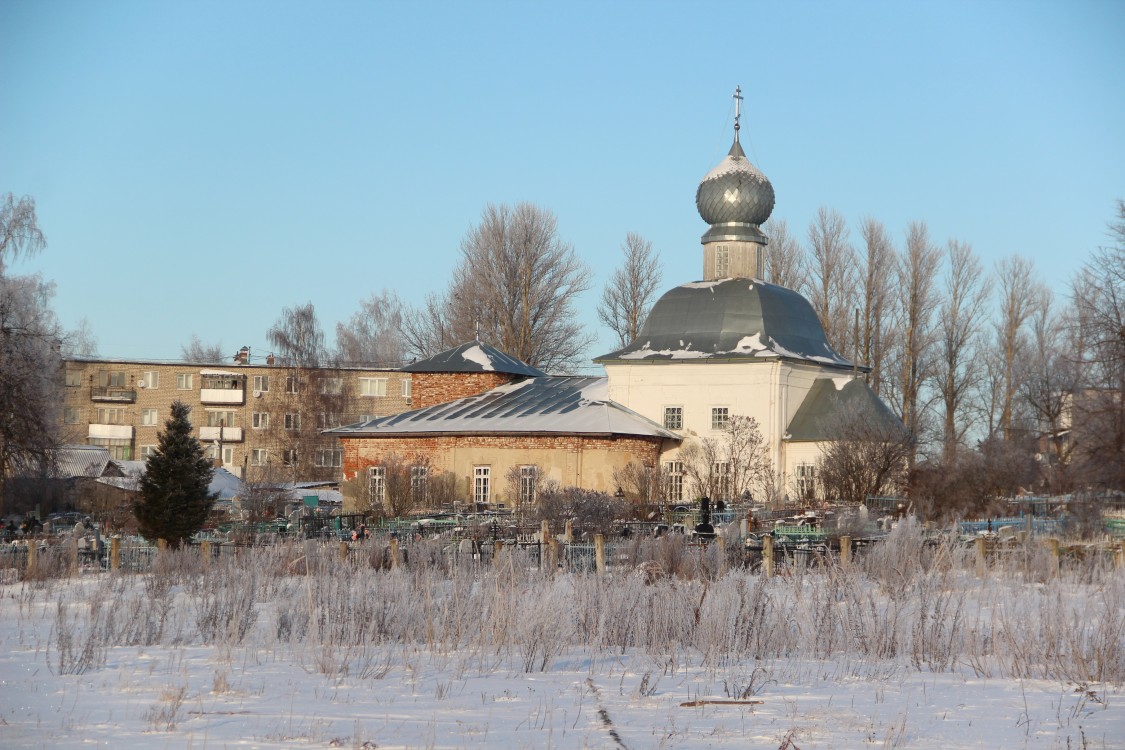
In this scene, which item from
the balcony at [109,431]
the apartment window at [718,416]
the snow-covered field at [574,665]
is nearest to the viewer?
the snow-covered field at [574,665]

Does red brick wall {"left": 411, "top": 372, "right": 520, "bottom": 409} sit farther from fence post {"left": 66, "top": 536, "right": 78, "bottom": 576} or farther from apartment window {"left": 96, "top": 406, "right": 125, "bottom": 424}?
fence post {"left": 66, "top": 536, "right": 78, "bottom": 576}

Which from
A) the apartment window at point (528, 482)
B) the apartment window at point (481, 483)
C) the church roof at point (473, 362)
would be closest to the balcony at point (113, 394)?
the church roof at point (473, 362)

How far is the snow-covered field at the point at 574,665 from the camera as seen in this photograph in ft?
26.0

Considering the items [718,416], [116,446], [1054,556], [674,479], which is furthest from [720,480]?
[116,446]

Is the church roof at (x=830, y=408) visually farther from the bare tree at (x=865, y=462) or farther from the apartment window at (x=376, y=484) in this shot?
the apartment window at (x=376, y=484)

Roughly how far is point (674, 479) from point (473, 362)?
8562 mm

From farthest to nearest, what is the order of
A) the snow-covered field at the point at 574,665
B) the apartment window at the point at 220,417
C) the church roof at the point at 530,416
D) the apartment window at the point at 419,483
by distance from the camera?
the apartment window at the point at 220,417 → the church roof at the point at 530,416 → the apartment window at the point at 419,483 → the snow-covered field at the point at 574,665

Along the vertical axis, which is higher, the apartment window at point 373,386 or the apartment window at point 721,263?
the apartment window at point 721,263

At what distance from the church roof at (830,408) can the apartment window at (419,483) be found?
9.75 m

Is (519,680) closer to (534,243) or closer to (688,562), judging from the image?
(688,562)

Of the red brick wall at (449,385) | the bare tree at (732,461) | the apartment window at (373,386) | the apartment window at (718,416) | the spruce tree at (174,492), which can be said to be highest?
the apartment window at (373,386)

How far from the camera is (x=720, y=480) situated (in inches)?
1464

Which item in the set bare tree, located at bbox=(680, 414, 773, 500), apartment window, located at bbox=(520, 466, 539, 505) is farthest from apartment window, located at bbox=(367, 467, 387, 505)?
bare tree, located at bbox=(680, 414, 773, 500)

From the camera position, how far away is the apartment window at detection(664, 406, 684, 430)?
39531mm
